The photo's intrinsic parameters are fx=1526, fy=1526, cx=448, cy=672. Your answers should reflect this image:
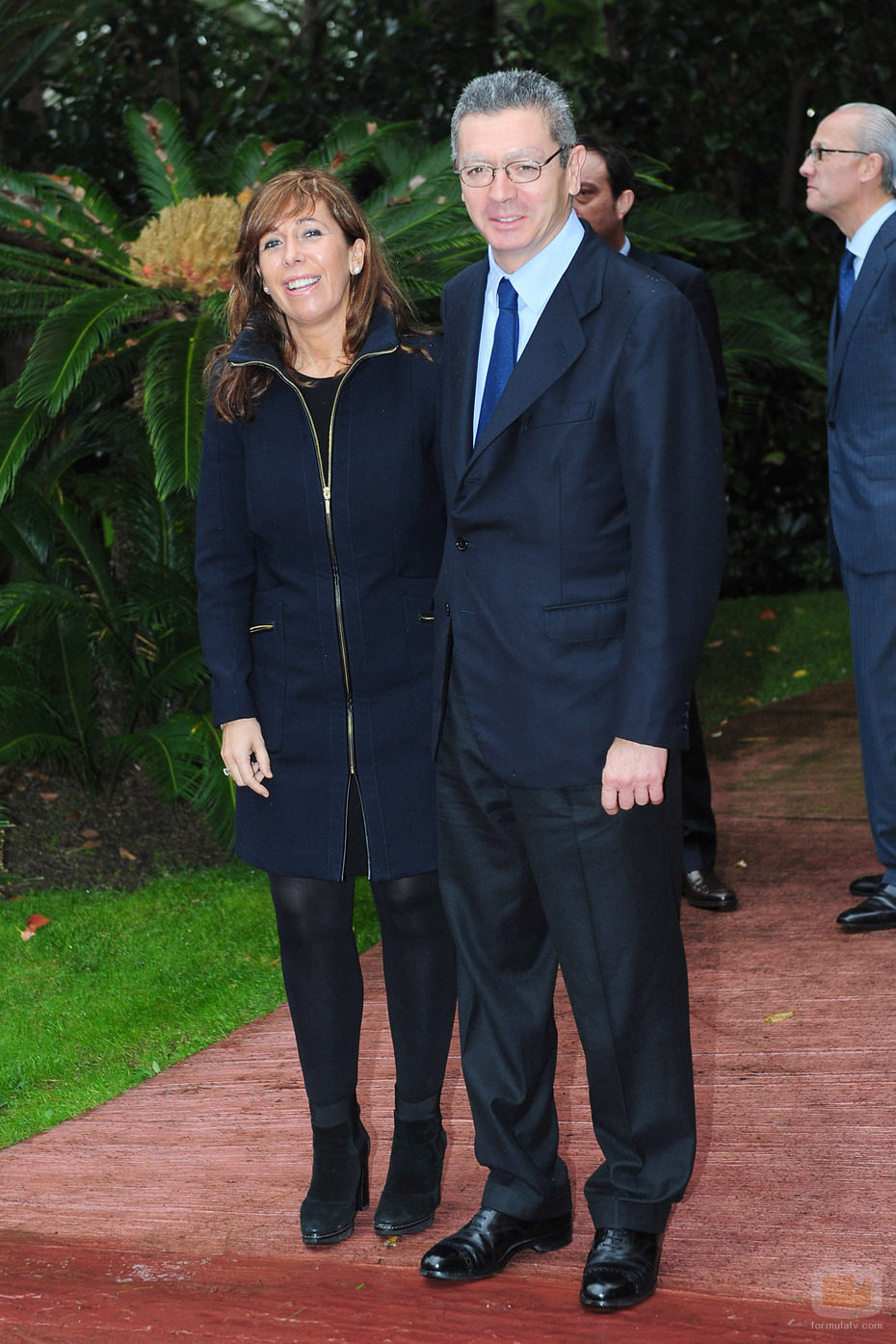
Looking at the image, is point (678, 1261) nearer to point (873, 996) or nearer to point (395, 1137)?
point (395, 1137)

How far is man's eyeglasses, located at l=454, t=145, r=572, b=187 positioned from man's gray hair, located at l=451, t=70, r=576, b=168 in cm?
4

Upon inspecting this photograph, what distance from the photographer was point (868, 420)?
14.6 feet

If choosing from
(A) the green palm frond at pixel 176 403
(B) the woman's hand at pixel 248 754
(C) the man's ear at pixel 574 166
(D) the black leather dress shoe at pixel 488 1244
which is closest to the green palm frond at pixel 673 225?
(A) the green palm frond at pixel 176 403

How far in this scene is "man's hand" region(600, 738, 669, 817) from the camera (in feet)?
8.14

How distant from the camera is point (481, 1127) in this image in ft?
9.27

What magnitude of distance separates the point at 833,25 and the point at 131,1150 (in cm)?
937

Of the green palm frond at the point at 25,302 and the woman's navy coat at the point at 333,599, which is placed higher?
the green palm frond at the point at 25,302

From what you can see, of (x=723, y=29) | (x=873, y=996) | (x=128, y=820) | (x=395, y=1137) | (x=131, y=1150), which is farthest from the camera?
(x=723, y=29)

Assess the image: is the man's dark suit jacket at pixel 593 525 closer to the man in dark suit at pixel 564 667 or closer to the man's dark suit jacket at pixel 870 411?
the man in dark suit at pixel 564 667

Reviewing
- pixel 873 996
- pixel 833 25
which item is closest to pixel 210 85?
pixel 833 25

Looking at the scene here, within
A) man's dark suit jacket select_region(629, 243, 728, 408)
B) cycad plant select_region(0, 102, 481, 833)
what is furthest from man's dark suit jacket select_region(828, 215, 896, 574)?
cycad plant select_region(0, 102, 481, 833)

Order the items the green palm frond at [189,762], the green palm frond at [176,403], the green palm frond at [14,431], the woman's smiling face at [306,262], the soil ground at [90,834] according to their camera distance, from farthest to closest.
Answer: the soil ground at [90,834] → the green palm frond at [189,762] → the green palm frond at [14,431] → the green palm frond at [176,403] → the woman's smiling face at [306,262]

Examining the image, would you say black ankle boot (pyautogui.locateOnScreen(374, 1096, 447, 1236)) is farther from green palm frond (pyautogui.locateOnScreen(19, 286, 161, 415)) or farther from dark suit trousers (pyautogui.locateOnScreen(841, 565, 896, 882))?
green palm frond (pyautogui.locateOnScreen(19, 286, 161, 415))

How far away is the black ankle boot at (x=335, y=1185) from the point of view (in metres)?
2.94
